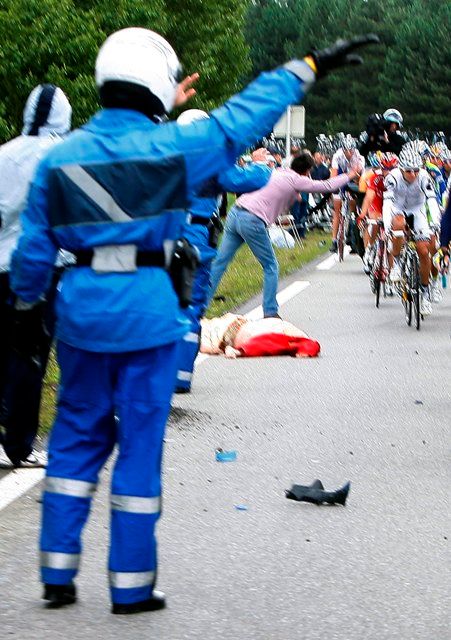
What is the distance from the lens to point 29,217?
5.52 metres

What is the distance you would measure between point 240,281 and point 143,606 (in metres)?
15.3

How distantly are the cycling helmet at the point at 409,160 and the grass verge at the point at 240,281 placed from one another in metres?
2.31

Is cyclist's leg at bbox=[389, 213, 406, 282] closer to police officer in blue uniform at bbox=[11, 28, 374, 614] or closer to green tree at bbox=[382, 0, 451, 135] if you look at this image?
police officer in blue uniform at bbox=[11, 28, 374, 614]

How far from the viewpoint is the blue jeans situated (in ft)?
49.1

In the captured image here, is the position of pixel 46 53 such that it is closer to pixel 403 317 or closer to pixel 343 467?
pixel 403 317

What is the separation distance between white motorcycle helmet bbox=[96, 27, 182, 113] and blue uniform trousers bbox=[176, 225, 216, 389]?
182 inches

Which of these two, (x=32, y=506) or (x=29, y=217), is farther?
(x=32, y=506)

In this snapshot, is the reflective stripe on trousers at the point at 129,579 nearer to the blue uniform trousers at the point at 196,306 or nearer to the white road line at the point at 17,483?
the white road line at the point at 17,483

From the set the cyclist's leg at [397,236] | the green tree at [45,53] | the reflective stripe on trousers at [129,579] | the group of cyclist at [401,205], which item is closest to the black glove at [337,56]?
the reflective stripe on trousers at [129,579]

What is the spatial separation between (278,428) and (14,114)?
25418 millimetres

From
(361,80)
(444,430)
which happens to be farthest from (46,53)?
(361,80)

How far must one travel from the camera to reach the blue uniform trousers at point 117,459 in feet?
18.0

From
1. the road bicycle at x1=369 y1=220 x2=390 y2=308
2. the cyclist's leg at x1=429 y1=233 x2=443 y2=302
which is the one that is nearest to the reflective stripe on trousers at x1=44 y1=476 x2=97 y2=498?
the cyclist's leg at x1=429 y1=233 x2=443 y2=302

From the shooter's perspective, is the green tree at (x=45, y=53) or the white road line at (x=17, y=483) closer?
the white road line at (x=17, y=483)
